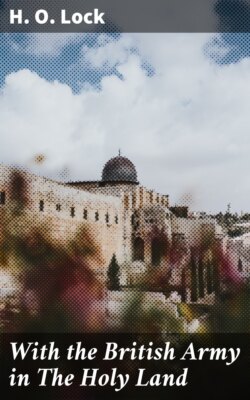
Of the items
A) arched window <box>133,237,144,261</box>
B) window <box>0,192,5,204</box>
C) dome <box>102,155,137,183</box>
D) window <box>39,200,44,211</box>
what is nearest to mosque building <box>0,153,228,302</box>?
arched window <box>133,237,144,261</box>

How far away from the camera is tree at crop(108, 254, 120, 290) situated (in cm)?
2092

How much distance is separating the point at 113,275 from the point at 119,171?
440 inches

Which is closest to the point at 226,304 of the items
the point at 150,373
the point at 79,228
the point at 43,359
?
the point at 79,228

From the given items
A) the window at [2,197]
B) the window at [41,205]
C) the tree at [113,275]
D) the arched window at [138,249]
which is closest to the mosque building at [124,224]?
the arched window at [138,249]

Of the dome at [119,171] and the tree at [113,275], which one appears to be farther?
the dome at [119,171]

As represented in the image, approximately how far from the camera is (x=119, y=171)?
32.6m

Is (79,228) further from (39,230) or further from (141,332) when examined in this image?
(141,332)

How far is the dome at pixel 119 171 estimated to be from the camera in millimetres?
32594

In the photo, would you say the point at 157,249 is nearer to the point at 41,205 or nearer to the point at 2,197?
the point at 41,205

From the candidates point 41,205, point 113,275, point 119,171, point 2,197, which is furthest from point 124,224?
point 2,197

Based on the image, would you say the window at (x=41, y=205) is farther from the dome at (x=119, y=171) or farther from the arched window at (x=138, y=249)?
the dome at (x=119, y=171)

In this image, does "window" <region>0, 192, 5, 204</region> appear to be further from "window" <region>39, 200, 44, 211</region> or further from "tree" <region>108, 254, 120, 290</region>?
"tree" <region>108, 254, 120, 290</region>

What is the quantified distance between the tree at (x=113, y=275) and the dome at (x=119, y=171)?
326 inches

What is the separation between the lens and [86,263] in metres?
20.5
